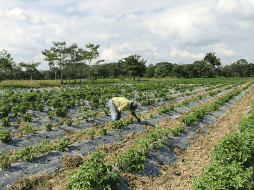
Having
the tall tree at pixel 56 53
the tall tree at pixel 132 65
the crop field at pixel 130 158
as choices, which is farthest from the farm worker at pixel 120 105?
the tall tree at pixel 132 65

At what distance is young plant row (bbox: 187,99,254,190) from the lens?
307 centimetres

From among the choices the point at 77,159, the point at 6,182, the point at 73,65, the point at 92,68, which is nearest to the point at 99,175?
the point at 77,159

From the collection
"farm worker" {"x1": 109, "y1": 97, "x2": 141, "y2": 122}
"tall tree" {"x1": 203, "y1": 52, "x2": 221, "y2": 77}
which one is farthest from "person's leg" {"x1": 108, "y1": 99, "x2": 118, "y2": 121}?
"tall tree" {"x1": 203, "y1": 52, "x2": 221, "y2": 77}

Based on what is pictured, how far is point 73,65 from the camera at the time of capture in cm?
3155

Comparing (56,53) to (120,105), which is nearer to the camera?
(120,105)

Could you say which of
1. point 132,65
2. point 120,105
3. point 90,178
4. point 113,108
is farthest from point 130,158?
point 132,65

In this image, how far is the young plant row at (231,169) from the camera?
307 centimetres

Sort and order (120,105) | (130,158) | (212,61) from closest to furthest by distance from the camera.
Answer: (130,158), (120,105), (212,61)

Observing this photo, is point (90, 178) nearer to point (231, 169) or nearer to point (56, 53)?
point (231, 169)

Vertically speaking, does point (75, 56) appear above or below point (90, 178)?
above

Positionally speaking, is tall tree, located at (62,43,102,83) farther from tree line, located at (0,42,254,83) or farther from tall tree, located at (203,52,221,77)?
tall tree, located at (203,52,221,77)

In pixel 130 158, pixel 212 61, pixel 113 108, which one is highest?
pixel 212 61

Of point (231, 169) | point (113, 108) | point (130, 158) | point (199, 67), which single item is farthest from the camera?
point (199, 67)

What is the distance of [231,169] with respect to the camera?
131 inches
